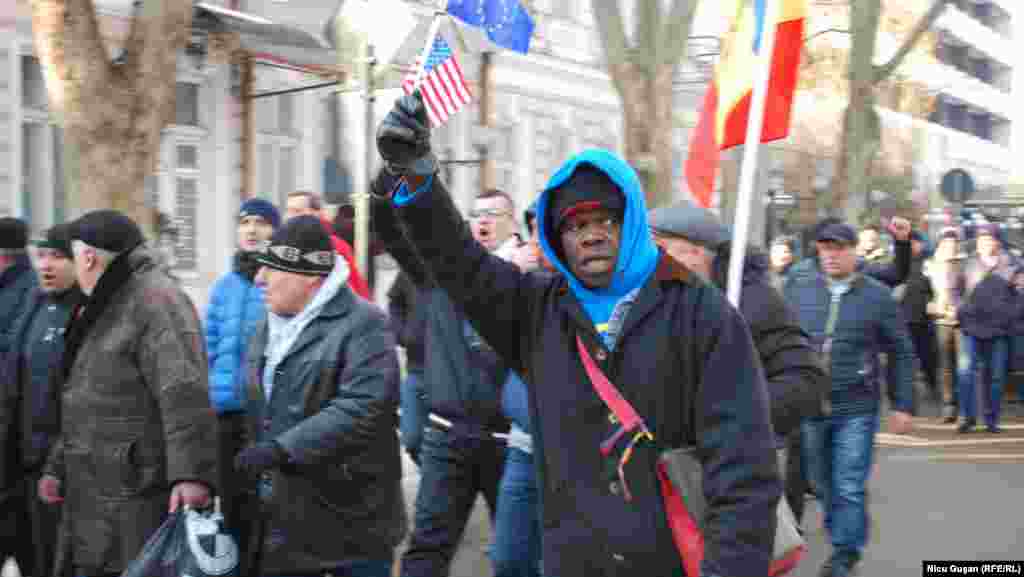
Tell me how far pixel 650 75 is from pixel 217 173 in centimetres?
585

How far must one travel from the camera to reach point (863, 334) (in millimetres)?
8672

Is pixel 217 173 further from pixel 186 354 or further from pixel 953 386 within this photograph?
pixel 186 354

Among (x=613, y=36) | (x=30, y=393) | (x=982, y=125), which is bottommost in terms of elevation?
(x=30, y=393)

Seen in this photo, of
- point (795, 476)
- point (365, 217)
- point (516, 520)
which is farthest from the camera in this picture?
point (365, 217)

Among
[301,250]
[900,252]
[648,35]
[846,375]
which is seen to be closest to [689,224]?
[301,250]

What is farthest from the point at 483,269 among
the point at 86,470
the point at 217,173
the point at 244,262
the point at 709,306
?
the point at 217,173

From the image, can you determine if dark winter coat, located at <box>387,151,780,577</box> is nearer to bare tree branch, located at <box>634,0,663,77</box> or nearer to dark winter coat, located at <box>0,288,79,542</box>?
dark winter coat, located at <box>0,288,79,542</box>

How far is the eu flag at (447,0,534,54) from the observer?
947 cm

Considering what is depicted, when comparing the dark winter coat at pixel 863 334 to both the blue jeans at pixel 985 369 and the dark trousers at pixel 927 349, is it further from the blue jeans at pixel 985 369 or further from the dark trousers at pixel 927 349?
the dark trousers at pixel 927 349

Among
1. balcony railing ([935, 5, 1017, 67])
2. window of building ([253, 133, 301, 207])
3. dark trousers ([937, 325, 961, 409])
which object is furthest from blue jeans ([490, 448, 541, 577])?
balcony railing ([935, 5, 1017, 67])

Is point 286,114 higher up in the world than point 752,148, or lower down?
higher up

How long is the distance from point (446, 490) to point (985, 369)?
374 inches

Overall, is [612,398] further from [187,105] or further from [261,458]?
[187,105]

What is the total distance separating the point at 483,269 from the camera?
140 inches
